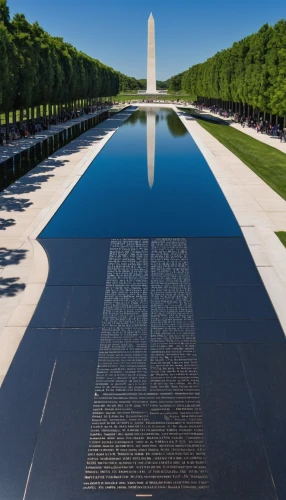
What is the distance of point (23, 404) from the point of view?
19.4ft

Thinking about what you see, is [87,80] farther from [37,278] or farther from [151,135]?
[37,278]

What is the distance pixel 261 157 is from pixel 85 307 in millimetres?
20091

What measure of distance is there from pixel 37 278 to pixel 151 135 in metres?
28.6

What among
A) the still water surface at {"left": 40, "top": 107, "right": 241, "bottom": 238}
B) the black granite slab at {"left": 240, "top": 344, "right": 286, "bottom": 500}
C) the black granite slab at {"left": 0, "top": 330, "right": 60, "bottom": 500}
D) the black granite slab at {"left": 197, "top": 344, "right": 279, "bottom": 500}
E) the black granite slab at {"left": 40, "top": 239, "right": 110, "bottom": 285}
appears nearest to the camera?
the black granite slab at {"left": 197, "top": 344, "right": 279, "bottom": 500}

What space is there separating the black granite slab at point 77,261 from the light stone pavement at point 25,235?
0.73 feet

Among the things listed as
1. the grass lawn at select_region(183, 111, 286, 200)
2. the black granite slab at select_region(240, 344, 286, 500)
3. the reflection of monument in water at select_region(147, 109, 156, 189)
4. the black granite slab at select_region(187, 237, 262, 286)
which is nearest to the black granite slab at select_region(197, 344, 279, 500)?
the black granite slab at select_region(240, 344, 286, 500)

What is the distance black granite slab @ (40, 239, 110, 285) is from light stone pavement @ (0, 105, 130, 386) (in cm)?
22

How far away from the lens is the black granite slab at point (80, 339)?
23.3ft

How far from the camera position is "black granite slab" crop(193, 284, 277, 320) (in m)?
8.01

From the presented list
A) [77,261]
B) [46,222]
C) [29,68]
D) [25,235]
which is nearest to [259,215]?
[46,222]

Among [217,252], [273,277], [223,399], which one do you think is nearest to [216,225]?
[217,252]

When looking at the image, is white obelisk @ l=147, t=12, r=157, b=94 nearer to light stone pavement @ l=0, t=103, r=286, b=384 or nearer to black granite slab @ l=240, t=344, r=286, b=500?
light stone pavement @ l=0, t=103, r=286, b=384

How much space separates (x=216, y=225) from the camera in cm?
1305

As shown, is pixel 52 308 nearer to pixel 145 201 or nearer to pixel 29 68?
pixel 145 201
